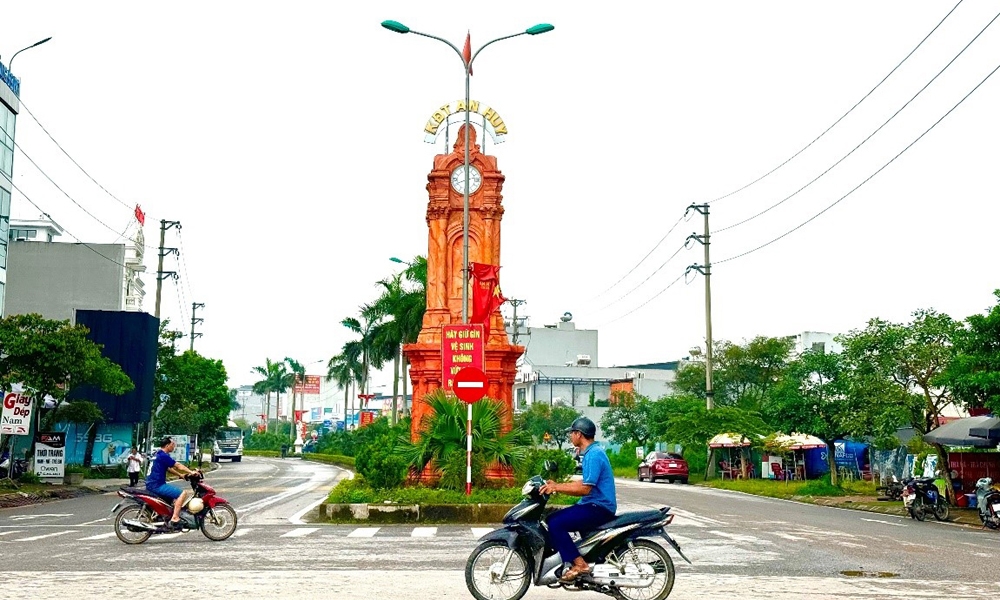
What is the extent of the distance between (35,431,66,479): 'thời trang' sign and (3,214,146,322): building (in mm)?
35416

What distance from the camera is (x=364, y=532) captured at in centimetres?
1839

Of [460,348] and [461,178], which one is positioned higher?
[461,178]

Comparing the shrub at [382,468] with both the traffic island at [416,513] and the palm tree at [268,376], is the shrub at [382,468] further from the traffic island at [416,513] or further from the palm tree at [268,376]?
the palm tree at [268,376]

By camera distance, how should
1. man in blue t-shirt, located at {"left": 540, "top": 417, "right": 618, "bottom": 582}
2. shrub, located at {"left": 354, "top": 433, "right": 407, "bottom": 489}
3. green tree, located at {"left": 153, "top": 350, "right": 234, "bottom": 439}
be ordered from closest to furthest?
1. man in blue t-shirt, located at {"left": 540, "top": 417, "right": 618, "bottom": 582}
2. shrub, located at {"left": 354, "top": 433, "right": 407, "bottom": 489}
3. green tree, located at {"left": 153, "top": 350, "right": 234, "bottom": 439}

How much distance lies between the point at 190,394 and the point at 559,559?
57450 millimetres

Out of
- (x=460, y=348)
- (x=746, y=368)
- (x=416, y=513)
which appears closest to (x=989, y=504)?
(x=460, y=348)

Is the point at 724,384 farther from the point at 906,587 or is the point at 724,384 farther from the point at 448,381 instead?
the point at 906,587

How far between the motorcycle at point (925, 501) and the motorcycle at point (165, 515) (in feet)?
56.6

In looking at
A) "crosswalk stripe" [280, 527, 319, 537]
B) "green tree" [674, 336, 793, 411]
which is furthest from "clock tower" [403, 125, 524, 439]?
"green tree" [674, 336, 793, 411]

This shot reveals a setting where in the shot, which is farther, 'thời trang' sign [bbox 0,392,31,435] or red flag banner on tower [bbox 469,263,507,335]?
red flag banner on tower [bbox 469,263,507,335]

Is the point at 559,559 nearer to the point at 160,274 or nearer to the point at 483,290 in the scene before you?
the point at 483,290

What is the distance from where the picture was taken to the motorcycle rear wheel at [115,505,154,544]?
53.2ft

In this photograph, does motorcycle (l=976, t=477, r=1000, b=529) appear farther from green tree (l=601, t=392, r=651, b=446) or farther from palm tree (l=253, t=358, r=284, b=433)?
palm tree (l=253, t=358, r=284, b=433)

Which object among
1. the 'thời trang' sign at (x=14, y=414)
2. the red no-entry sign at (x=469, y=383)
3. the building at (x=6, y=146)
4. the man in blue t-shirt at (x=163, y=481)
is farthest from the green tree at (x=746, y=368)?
the man in blue t-shirt at (x=163, y=481)
